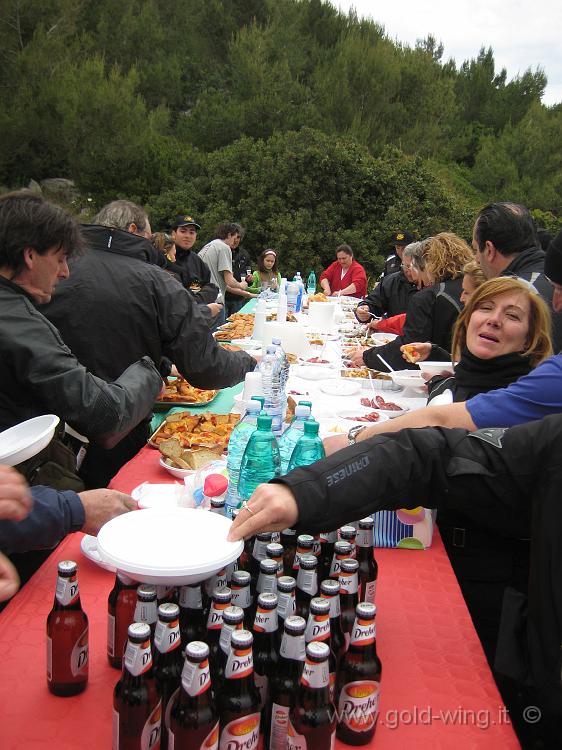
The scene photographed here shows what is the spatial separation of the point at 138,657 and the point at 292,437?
994 mm

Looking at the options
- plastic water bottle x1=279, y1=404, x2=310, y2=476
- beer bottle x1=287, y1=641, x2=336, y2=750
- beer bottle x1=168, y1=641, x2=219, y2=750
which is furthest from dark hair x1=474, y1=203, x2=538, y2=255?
beer bottle x1=168, y1=641, x2=219, y2=750

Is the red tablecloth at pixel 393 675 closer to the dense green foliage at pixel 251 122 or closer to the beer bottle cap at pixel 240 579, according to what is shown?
the beer bottle cap at pixel 240 579

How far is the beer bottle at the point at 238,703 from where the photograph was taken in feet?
3.17

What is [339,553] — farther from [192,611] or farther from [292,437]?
[292,437]

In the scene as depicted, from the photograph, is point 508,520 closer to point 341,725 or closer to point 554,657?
point 554,657

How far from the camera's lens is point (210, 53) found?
2473 cm

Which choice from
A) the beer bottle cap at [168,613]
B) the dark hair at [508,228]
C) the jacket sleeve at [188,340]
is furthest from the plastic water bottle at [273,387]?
the dark hair at [508,228]

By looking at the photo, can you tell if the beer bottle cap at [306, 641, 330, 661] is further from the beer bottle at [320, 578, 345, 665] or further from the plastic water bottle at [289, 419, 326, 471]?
the plastic water bottle at [289, 419, 326, 471]

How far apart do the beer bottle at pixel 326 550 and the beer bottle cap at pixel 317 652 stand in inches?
16.3

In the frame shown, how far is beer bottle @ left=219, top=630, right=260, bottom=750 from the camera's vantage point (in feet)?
3.17

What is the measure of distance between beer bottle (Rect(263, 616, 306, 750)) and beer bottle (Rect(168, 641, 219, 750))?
113 mm

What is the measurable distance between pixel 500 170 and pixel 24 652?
28.8 meters

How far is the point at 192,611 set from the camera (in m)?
1.15

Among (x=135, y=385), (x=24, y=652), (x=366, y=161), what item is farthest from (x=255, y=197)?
(x=24, y=652)
